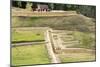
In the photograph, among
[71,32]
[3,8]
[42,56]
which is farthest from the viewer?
[71,32]

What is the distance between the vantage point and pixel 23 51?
6.64ft

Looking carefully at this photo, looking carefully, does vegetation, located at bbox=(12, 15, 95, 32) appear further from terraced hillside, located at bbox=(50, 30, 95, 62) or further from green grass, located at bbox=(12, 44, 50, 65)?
green grass, located at bbox=(12, 44, 50, 65)

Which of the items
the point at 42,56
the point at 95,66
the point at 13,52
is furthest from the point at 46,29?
the point at 95,66

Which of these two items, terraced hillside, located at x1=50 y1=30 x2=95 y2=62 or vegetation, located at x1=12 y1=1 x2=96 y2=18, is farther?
terraced hillside, located at x1=50 y1=30 x2=95 y2=62

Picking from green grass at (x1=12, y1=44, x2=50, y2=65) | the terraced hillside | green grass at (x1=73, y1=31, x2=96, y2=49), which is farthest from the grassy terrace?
green grass at (x1=73, y1=31, x2=96, y2=49)

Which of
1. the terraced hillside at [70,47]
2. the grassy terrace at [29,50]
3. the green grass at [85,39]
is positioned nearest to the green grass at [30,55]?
the grassy terrace at [29,50]

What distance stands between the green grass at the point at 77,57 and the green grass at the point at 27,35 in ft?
1.14

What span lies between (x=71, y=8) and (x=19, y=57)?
84 centimetres

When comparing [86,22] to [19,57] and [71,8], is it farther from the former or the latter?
[19,57]

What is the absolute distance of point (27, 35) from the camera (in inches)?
80.7

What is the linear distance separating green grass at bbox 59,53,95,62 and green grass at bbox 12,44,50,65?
0.20 meters

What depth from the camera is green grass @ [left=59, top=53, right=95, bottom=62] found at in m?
2.19

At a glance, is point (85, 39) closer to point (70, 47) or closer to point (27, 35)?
point (70, 47)

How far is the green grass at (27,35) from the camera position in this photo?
6.56ft
